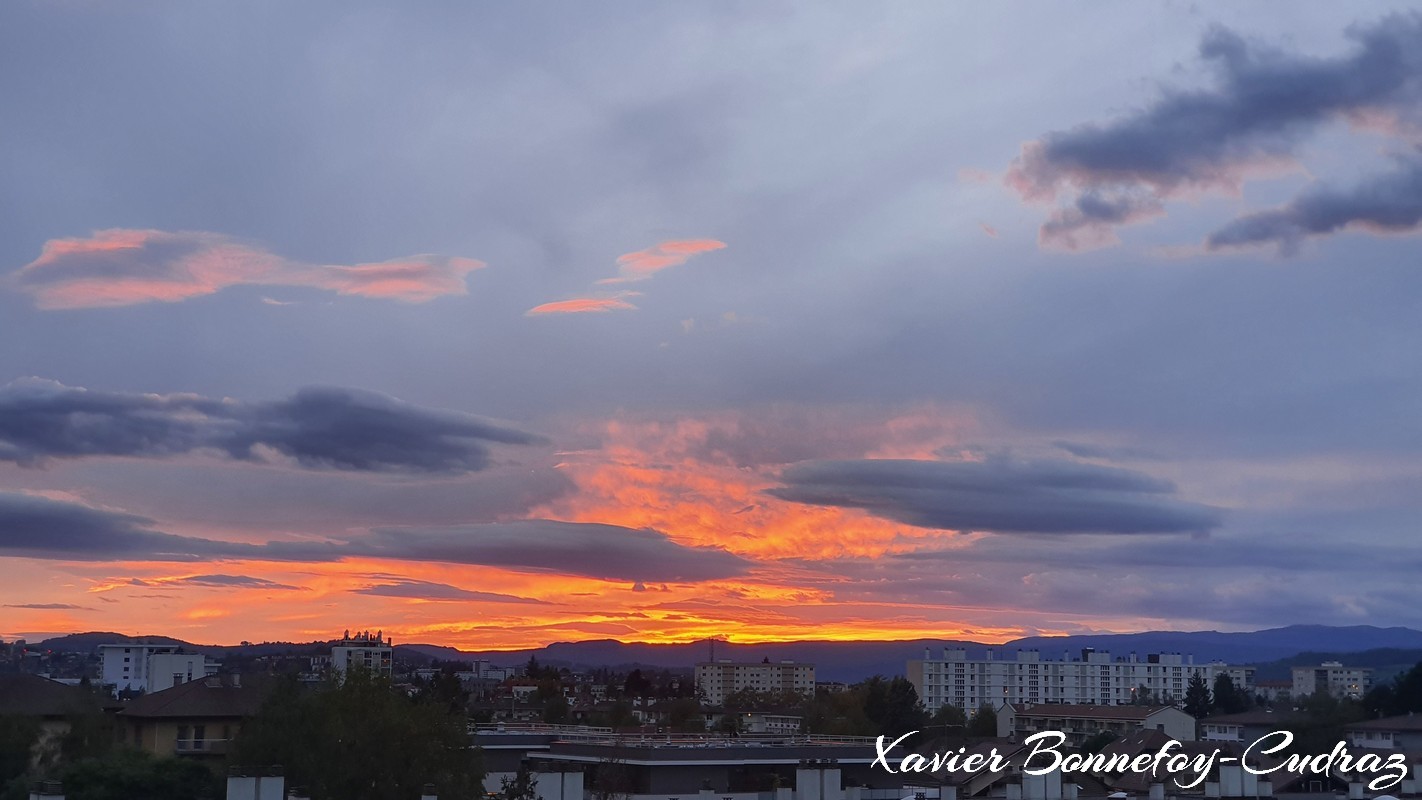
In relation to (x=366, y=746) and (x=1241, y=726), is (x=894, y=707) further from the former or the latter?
(x=366, y=746)

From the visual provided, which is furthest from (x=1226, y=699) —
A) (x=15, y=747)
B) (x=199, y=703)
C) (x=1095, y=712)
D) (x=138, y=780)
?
(x=138, y=780)

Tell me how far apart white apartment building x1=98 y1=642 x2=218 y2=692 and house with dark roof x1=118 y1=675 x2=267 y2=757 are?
1594cm

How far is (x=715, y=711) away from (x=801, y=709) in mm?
14876

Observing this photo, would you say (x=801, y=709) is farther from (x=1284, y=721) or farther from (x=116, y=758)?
(x=116, y=758)

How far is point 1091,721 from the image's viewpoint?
142m

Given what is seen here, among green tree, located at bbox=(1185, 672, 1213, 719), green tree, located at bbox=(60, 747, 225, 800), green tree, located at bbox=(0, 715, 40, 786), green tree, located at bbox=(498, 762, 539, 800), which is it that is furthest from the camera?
green tree, located at bbox=(1185, 672, 1213, 719)

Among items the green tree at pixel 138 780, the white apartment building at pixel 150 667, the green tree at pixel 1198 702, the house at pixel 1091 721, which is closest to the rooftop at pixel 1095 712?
the house at pixel 1091 721

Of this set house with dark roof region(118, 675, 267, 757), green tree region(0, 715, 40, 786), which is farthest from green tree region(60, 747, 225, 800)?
house with dark roof region(118, 675, 267, 757)

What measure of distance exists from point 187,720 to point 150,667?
23.3 m

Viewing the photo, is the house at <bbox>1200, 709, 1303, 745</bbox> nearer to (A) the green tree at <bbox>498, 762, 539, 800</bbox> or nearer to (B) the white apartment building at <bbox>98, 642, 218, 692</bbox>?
(B) the white apartment building at <bbox>98, 642, 218, 692</bbox>

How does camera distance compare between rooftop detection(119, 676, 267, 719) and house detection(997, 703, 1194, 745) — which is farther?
house detection(997, 703, 1194, 745)

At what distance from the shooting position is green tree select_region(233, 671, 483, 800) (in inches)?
1767

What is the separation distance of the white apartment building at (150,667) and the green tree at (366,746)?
37.2 metres

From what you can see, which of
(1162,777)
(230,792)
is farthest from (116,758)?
(1162,777)
